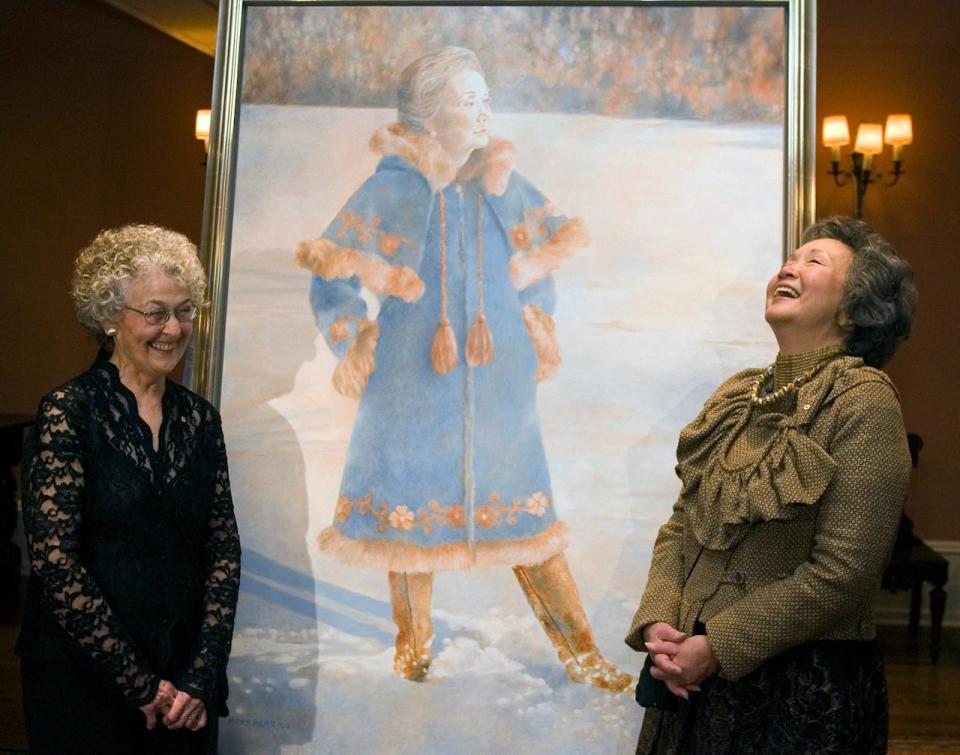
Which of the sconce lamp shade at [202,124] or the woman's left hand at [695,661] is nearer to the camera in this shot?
the woman's left hand at [695,661]

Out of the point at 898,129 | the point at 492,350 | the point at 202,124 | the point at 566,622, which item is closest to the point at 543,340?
the point at 492,350

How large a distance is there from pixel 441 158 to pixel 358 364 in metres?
0.53

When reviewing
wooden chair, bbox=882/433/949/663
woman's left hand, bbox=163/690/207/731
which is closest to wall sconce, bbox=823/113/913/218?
wooden chair, bbox=882/433/949/663

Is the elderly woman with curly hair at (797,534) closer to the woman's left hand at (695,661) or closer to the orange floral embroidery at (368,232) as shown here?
the woman's left hand at (695,661)

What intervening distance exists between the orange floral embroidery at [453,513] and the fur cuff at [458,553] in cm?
4

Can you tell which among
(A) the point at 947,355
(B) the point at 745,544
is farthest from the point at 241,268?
(A) the point at 947,355

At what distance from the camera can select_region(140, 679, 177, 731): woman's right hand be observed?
2150 mm

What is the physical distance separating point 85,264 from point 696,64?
1475 mm

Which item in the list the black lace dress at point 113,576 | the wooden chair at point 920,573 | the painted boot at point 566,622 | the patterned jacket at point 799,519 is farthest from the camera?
the wooden chair at point 920,573

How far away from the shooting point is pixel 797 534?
2043 millimetres

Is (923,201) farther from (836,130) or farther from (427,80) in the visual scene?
(427,80)

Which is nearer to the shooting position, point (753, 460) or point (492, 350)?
point (753, 460)

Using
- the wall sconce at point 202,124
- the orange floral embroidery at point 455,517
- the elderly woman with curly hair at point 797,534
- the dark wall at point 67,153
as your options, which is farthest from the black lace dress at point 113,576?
the dark wall at point 67,153

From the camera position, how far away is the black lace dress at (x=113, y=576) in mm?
2090
